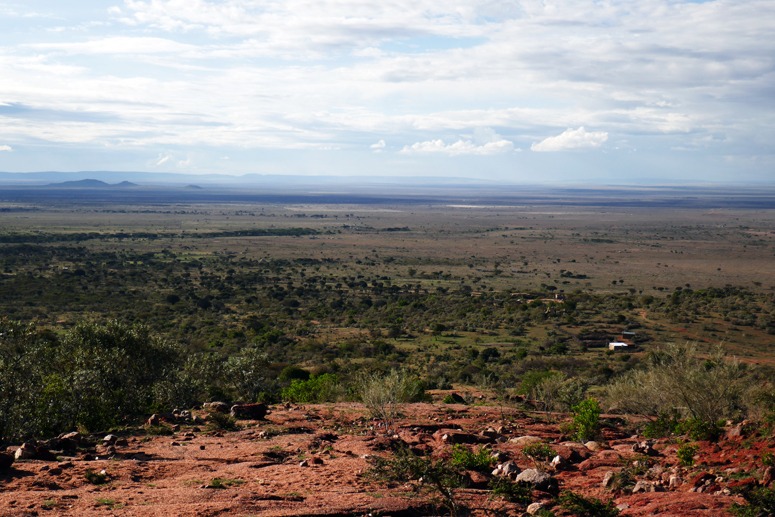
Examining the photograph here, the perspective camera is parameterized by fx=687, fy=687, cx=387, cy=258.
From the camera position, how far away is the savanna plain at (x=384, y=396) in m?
13.8

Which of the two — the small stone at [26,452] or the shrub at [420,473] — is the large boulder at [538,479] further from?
the small stone at [26,452]

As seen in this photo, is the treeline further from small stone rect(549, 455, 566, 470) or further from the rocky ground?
small stone rect(549, 455, 566, 470)

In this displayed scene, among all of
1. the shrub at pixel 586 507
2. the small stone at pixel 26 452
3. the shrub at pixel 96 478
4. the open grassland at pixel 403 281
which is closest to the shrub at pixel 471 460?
the shrub at pixel 586 507

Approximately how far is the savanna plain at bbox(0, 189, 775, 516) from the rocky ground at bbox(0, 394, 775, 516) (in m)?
0.07

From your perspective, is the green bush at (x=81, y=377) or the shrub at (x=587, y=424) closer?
the green bush at (x=81, y=377)

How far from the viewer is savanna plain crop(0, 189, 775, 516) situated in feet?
45.3

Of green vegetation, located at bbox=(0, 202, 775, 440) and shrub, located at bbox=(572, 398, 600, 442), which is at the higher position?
shrub, located at bbox=(572, 398, 600, 442)

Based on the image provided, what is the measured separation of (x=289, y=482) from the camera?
48.5 ft

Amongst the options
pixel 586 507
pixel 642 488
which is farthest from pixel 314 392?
pixel 586 507

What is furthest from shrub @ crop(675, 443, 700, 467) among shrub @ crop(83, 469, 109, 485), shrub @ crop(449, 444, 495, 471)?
shrub @ crop(83, 469, 109, 485)

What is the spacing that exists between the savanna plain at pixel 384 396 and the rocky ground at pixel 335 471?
7 cm

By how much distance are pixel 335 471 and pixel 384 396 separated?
6.12 meters

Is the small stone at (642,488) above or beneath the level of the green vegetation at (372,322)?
above

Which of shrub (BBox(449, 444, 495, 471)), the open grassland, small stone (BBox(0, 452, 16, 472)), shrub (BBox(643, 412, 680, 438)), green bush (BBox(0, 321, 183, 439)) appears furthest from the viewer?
the open grassland
